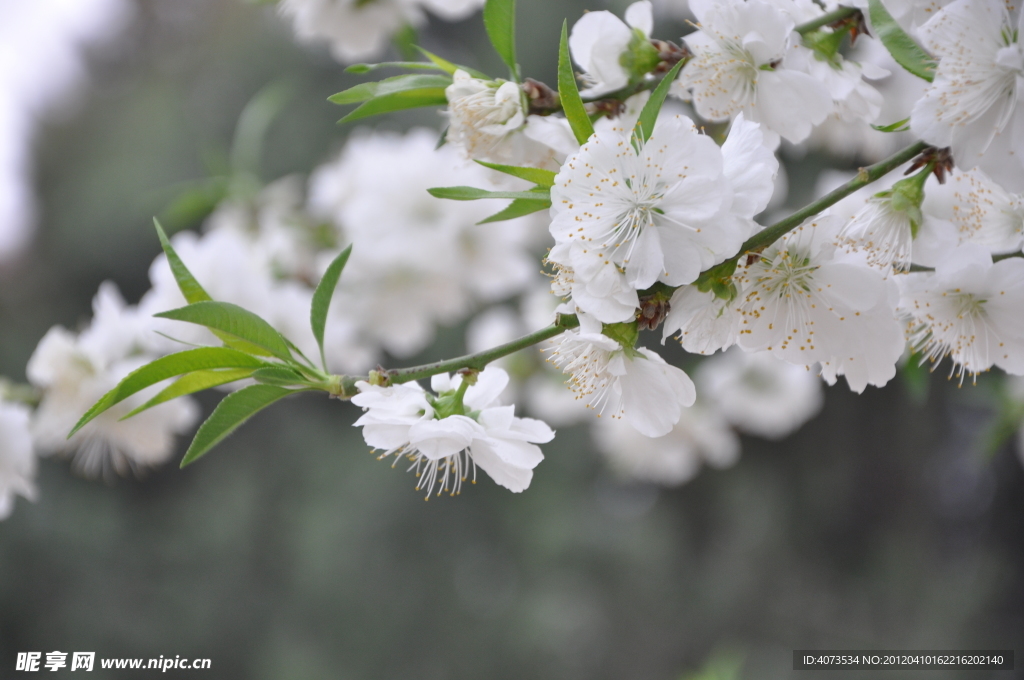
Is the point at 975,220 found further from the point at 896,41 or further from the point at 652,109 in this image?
the point at 652,109

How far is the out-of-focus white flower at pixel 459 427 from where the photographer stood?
0.45 meters

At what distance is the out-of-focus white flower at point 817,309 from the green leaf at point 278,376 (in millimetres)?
309

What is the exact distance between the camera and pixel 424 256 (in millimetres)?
Result: 1282

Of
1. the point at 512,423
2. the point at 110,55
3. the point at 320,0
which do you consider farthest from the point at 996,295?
the point at 110,55

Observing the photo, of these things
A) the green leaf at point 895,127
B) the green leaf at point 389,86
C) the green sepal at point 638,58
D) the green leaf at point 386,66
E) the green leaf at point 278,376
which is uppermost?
the green sepal at point 638,58

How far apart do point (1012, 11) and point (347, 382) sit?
0.51m

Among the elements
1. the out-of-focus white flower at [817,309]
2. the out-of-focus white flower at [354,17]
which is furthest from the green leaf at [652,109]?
the out-of-focus white flower at [354,17]

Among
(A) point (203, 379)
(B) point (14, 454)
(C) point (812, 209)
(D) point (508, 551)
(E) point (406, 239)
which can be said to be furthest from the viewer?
(D) point (508, 551)

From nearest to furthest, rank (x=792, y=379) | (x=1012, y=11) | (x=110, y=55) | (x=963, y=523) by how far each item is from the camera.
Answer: (x=1012, y=11) → (x=792, y=379) → (x=963, y=523) → (x=110, y=55)

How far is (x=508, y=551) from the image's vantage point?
375 centimetres

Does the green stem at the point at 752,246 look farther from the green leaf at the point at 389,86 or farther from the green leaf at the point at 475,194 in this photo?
the green leaf at the point at 389,86

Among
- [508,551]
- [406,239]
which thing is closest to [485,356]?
[406,239]

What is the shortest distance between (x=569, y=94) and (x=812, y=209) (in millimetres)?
165

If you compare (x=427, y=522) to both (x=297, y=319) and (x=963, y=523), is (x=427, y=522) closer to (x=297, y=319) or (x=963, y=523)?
(x=963, y=523)
